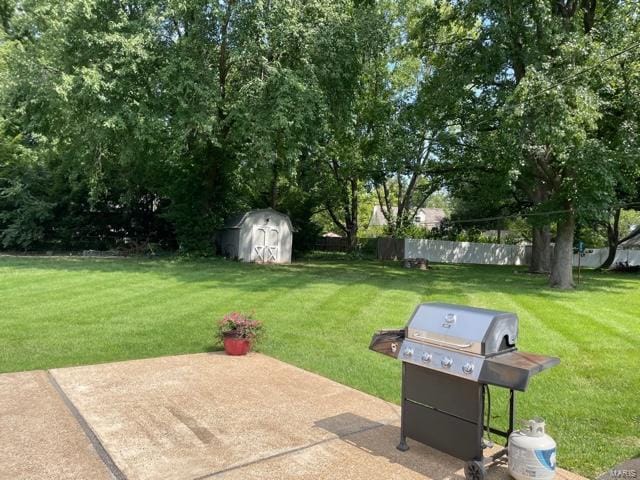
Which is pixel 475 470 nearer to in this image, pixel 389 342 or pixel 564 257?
pixel 389 342

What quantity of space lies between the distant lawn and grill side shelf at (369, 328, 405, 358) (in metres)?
1.43

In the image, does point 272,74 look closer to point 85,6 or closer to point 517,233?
point 85,6

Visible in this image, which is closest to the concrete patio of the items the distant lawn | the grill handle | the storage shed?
the distant lawn

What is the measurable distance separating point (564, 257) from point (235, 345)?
1270 centimetres

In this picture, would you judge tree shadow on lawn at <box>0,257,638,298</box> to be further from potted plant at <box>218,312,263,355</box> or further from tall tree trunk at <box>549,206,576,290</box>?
potted plant at <box>218,312,263,355</box>

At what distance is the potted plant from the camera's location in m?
6.28

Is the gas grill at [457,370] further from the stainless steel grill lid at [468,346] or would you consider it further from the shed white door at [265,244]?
the shed white door at [265,244]

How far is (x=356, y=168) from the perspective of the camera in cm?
2527

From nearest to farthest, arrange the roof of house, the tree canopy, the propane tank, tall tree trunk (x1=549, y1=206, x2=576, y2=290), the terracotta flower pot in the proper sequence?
the propane tank → the terracotta flower pot → the tree canopy → tall tree trunk (x1=549, y1=206, x2=576, y2=290) → the roof of house

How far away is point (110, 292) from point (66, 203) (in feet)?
49.8

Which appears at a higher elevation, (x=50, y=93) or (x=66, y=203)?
(x=50, y=93)

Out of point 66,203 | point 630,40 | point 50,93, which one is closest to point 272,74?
point 50,93

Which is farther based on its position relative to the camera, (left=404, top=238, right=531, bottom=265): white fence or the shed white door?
(left=404, top=238, right=531, bottom=265): white fence

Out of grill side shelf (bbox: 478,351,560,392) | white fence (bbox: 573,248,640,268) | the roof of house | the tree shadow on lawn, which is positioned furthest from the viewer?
white fence (bbox: 573,248,640,268)
